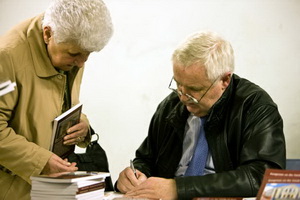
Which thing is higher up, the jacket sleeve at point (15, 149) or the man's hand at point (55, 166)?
the jacket sleeve at point (15, 149)

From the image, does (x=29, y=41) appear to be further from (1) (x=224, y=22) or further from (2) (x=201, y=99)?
(1) (x=224, y=22)

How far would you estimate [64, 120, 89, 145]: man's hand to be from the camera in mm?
2289

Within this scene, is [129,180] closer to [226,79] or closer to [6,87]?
[226,79]

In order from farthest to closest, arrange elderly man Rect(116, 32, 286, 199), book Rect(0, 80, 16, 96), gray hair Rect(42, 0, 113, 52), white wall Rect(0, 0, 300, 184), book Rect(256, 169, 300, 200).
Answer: white wall Rect(0, 0, 300, 184), elderly man Rect(116, 32, 286, 199), gray hair Rect(42, 0, 113, 52), book Rect(256, 169, 300, 200), book Rect(0, 80, 16, 96)

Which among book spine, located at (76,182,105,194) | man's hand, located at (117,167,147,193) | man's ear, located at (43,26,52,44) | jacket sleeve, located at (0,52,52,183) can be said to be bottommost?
man's hand, located at (117,167,147,193)

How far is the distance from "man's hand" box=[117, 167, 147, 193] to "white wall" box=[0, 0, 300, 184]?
5.48 ft

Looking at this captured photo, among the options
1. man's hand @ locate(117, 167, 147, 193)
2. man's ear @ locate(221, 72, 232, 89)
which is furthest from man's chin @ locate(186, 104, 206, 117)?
man's hand @ locate(117, 167, 147, 193)

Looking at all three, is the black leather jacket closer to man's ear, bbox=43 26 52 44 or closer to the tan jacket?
the tan jacket

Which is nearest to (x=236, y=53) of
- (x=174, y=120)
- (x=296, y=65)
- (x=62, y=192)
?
(x=296, y=65)

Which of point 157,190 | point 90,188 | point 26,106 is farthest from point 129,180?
point 26,106

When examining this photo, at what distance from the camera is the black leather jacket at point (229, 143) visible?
2086mm

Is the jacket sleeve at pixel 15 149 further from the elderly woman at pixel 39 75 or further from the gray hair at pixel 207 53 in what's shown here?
the gray hair at pixel 207 53

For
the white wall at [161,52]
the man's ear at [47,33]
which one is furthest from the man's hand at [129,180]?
the white wall at [161,52]

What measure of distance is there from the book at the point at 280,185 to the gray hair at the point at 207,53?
795 millimetres
